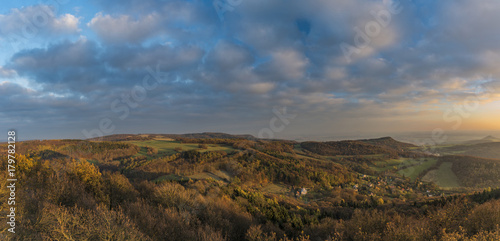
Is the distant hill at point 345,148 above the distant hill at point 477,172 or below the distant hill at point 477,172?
above

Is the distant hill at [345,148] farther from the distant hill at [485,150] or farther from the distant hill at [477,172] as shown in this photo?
the distant hill at [485,150]

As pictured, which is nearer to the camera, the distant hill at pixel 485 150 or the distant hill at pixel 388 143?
the distant hill at pixel 485 150

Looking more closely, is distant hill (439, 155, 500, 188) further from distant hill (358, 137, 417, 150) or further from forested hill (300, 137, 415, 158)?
distant hill (358, 137, 417, 150)

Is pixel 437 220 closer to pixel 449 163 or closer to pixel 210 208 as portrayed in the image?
pixel 210 208

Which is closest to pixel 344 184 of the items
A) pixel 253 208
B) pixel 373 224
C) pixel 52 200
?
pixel 253 208

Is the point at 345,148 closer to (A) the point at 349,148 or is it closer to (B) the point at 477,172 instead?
(A) the point at 349,148

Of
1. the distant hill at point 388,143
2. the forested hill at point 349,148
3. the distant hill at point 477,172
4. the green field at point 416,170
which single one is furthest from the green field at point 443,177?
the distant hill at point 388,143

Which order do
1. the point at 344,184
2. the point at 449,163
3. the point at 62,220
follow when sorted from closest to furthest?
1. the point at 62,220
2. the point at 344,184
3. the point at 449,163

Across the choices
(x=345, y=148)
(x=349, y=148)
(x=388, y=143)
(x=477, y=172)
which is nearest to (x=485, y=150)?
(x=477, y=172)
